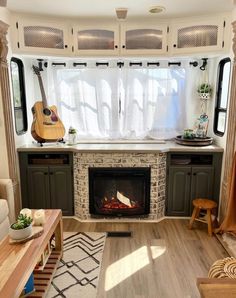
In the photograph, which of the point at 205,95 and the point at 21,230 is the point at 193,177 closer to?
the point at 205,95

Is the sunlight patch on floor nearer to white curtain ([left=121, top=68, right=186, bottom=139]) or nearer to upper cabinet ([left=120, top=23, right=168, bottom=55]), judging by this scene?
white curtain ([left=121, top=68, right=186, bottom=139])

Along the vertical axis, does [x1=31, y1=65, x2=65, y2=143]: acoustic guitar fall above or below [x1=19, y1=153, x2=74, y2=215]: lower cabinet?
above

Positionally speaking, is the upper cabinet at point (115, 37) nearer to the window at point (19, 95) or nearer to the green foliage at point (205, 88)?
the window at point (19, 95)

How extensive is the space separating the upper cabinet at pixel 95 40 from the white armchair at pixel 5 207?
1.79 meters

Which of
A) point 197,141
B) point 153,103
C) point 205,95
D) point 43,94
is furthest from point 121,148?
point 205,95

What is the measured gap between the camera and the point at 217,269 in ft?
5.86

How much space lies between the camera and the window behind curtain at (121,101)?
3.57 metres

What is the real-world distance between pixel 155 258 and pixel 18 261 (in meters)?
1.41

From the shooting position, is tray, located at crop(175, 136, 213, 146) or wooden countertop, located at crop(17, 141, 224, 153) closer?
wooden countertop, located at crop(17, 141, 224, 153)

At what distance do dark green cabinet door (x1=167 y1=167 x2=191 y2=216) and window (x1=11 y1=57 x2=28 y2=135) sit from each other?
2.08 meters

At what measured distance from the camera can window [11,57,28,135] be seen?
321 centimetres

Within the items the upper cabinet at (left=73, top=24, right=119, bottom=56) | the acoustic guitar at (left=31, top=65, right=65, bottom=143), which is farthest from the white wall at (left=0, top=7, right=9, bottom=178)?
the upper cabinet at (left=73, top=24, right=119, bottom=56)

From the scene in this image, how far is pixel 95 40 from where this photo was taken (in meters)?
3.14

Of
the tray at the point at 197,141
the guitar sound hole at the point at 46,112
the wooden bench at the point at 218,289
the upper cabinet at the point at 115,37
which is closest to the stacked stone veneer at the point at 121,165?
the tray at the point at 197,141
